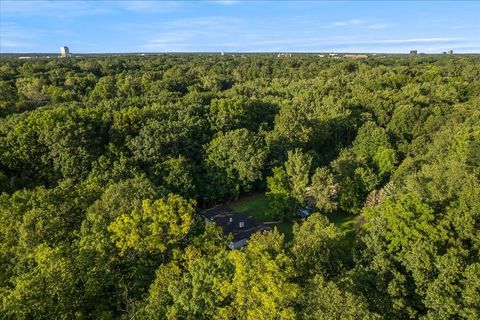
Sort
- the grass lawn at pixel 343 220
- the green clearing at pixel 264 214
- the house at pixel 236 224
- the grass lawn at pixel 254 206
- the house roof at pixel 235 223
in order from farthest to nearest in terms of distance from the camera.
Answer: the grass lawn at pixel 254 206 < the grass lawn at pixel 343 220 < the green clearing at pixel 264 214 < the house roof at pixel 235 223 < the house at pixel 236 224

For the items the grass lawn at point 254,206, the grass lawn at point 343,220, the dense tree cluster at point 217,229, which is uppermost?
the dense tree cluster at point 217,229

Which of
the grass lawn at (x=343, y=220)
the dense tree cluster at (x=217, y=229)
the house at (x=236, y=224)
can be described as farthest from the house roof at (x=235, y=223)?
the grass lawn at (x=343, y=220)

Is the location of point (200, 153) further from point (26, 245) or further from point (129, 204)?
point (26, 245)

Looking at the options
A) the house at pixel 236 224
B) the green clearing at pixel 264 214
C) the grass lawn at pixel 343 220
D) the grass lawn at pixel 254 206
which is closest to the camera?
the house at pixel 236 224

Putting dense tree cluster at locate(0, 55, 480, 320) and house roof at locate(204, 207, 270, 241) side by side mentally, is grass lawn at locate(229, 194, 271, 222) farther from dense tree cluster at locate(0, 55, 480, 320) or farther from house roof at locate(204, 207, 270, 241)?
house roof at locate(204, 207, 270, 241)

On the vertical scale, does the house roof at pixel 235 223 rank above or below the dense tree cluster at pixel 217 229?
below

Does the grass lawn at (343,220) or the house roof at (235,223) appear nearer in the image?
the house roof at (235,223)

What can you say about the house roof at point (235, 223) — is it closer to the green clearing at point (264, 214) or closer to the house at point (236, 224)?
the house at point (236, 224)
